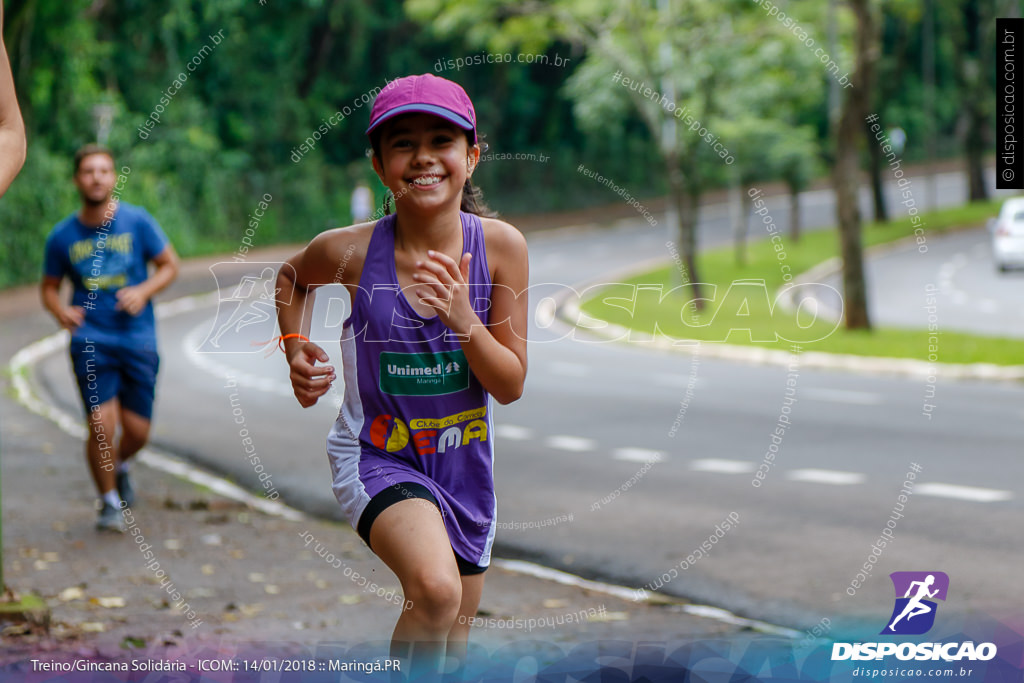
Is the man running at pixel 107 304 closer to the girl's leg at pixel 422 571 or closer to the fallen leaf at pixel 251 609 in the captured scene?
the fallen leaf at pixel 251 609

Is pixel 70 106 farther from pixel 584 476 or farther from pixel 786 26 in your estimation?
pixel 584 476

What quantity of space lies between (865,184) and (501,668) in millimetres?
58691

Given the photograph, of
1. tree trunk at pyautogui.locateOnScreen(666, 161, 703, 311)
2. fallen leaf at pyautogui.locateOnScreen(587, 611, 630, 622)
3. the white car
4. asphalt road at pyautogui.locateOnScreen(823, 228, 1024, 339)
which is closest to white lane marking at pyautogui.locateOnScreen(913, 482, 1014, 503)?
fallen leaf at pyautogui.locateOnScreen(587, 611, 630, 622)

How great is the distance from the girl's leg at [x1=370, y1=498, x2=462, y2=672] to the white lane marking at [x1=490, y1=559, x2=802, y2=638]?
2.51 metres

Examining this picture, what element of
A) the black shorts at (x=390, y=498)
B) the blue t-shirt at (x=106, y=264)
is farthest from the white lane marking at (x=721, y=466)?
the black shorts at (x=390, y=498)

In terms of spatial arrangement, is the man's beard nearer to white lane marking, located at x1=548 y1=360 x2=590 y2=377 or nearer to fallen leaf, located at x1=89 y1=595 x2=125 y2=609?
fallen leaf, located at x1=89 y1=595 x2=125 y2=609

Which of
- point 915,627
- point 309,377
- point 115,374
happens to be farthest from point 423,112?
point 115,374

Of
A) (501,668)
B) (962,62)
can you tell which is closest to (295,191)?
(962,62)

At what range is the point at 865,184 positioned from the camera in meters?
60.7

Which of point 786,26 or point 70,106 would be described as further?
point 70,106

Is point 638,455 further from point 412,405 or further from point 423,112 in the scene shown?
point 423,112

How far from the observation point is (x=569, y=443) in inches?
437

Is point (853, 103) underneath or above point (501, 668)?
above

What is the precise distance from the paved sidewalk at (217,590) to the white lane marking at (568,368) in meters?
8.34
